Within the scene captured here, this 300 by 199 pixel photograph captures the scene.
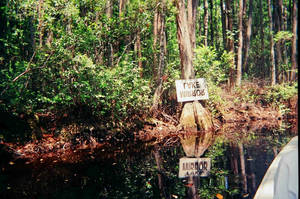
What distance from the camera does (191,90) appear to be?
11305 millimetres

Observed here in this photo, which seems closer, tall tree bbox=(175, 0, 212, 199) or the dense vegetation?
the dense vegetation

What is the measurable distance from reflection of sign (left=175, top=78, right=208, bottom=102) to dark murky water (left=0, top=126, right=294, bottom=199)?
343 centimetres

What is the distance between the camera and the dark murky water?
4.56 meters

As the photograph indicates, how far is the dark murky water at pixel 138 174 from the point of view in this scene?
456 centimetres

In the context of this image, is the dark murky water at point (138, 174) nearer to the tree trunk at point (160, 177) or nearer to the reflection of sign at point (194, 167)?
the tree trunk at point (160, 177)

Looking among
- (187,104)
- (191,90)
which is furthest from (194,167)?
(191,90)

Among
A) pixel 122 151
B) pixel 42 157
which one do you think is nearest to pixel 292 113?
pixel 122 151

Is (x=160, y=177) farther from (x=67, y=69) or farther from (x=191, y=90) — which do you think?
(x=191, y=90)

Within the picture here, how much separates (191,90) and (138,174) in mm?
6301

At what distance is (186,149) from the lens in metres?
7.89

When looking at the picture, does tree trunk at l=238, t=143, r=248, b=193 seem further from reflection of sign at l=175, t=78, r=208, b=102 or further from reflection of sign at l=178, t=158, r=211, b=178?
reflection of sign at l=175, t=78, r=208, b=102

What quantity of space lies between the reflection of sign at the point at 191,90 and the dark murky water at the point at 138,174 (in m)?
3.43

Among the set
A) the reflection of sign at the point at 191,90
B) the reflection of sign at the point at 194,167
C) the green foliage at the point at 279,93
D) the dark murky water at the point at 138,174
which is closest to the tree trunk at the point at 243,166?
the dark murky water at the point at 138,174

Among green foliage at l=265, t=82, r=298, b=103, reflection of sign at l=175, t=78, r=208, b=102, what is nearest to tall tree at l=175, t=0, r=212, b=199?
reflection of sign at l=175, t=78, r=208, b=102
